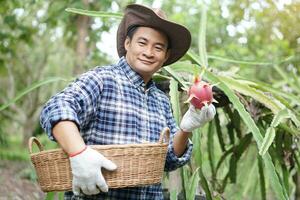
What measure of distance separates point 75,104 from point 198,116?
0.38 m

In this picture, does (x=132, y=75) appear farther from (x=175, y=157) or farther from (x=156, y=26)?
(x=175, y=157)

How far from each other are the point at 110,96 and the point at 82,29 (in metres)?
3.12

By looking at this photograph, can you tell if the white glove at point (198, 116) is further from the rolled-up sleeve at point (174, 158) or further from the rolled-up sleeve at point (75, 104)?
the rolled-up sleeve at point (75, 104)

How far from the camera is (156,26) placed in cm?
177

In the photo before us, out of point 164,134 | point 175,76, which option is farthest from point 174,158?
point 175,76

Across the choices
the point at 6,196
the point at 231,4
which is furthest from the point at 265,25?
the point at 6,196

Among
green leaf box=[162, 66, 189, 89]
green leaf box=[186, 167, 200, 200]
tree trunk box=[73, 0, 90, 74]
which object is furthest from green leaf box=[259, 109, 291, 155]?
tree trunk box=[73, 0, 90, 74]

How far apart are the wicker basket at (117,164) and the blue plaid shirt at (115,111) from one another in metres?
0.08

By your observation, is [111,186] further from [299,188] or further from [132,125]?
[299,188]

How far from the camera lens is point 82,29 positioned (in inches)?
186

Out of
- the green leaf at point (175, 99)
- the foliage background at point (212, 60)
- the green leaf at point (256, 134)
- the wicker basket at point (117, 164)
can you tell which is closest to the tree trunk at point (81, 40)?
the foliage background at point (212, 60)

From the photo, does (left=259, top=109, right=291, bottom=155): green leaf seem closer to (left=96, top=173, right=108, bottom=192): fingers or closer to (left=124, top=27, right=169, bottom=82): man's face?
(left=124, top=27, right=169, bottom=82): man's face

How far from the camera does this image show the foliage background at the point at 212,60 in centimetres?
257

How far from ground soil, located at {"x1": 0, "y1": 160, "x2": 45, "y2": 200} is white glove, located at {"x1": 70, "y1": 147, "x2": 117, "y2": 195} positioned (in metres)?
2.50
